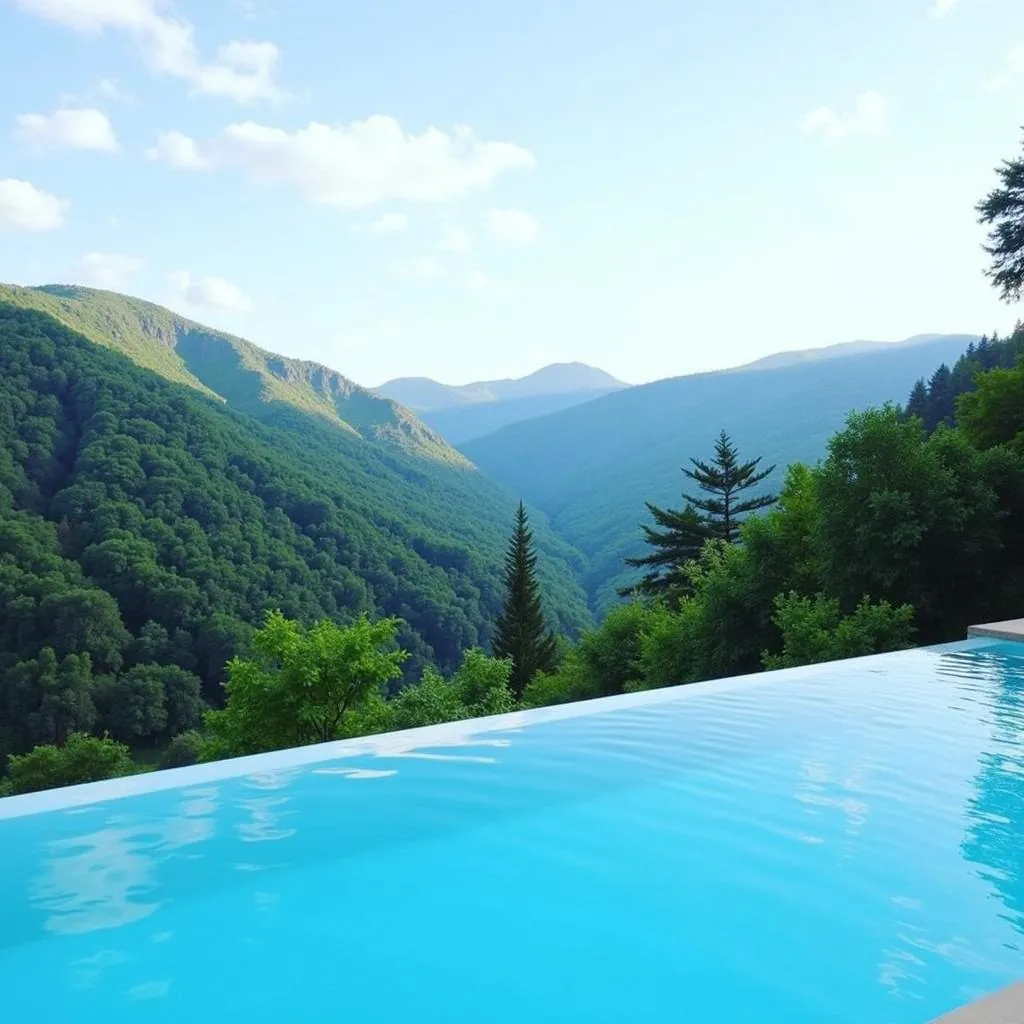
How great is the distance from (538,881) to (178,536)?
70.6 metres

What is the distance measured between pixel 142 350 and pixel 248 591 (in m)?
89.0

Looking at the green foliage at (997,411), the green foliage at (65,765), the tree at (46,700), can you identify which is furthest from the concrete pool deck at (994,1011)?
the tree at (46,700)

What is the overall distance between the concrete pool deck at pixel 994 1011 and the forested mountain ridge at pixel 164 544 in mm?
58028

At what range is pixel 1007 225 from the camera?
16.6 meters

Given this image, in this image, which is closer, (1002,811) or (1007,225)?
(1002,811)

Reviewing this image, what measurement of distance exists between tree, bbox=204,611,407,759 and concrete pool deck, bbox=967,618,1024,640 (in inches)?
398

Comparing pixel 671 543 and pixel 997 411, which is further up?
pixel 997 411

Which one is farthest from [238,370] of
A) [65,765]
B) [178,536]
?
[65,765]

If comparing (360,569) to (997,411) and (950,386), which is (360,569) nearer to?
(950,386)

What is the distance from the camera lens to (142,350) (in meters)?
136

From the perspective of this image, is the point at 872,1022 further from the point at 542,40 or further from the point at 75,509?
the point at 75,509

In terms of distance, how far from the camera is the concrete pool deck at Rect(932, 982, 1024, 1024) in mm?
1829

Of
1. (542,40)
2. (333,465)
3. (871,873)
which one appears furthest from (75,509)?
(871,873)

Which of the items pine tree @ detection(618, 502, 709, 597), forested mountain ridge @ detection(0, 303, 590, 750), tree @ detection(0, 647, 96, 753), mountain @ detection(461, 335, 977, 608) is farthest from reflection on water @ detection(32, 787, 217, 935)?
mountain @ detection(461, 335, 977, 608)
